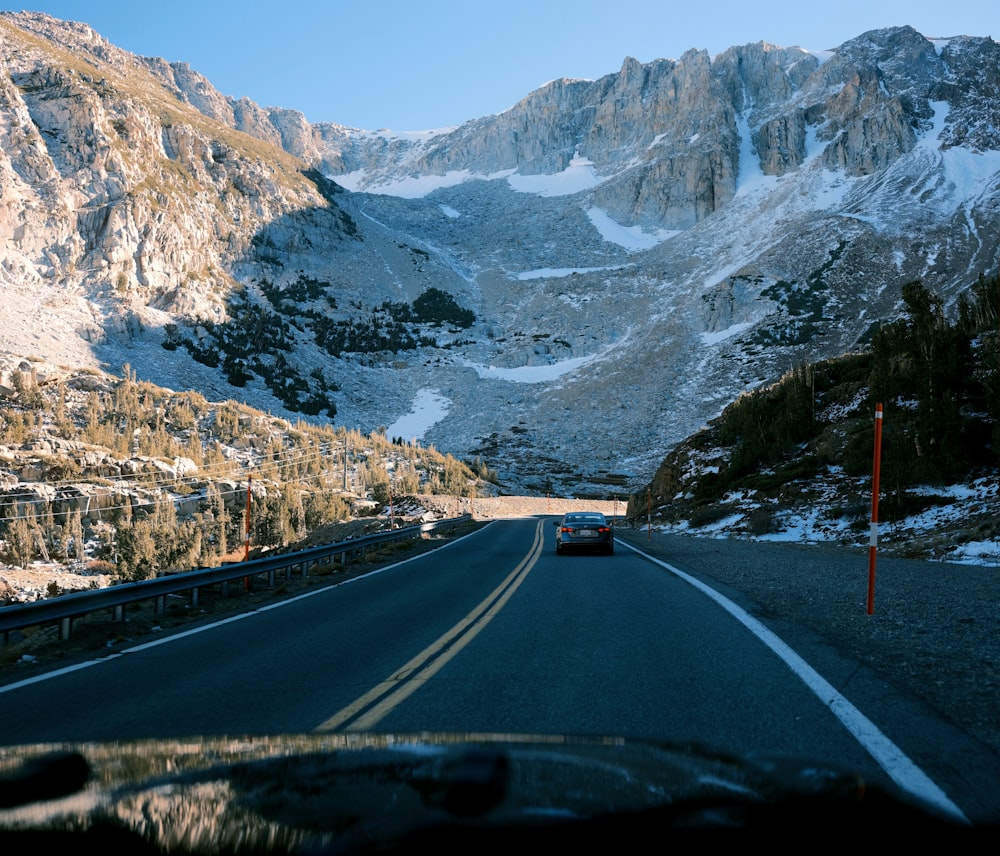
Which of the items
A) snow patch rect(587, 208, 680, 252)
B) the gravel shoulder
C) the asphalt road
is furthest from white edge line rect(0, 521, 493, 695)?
snow patch rect(587, 208, 680, 252)

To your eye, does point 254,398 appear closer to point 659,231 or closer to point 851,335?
point 851,335

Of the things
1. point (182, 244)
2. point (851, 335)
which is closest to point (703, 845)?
point (851, 335)

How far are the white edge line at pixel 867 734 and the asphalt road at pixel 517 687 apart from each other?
0.02 meters

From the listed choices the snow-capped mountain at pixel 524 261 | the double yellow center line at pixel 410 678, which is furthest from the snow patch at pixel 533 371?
the double yellow center line at pixel 410 678

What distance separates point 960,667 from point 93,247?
12050 centimetres

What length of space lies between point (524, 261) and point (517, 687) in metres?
174

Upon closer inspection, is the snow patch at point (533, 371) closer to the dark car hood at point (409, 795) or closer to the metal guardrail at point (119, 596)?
the metal guardrail at point (119, 596)

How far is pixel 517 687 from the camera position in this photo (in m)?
5.52

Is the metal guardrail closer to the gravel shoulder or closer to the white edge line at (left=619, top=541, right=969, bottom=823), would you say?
the white edge line at (left=619, top=541, right=969, bottom=823)

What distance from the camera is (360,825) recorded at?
199 cm

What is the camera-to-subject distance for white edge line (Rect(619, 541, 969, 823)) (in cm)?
323

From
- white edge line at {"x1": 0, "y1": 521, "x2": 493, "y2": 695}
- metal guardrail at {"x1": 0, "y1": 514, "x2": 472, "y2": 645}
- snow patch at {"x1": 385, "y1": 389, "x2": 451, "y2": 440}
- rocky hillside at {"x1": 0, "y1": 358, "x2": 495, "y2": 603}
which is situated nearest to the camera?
white edge line at {"x1": 0, "y1": 521, "x2": 493, "y2": 695}

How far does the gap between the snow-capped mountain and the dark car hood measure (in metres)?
81.8

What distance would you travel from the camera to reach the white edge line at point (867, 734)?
323cm
